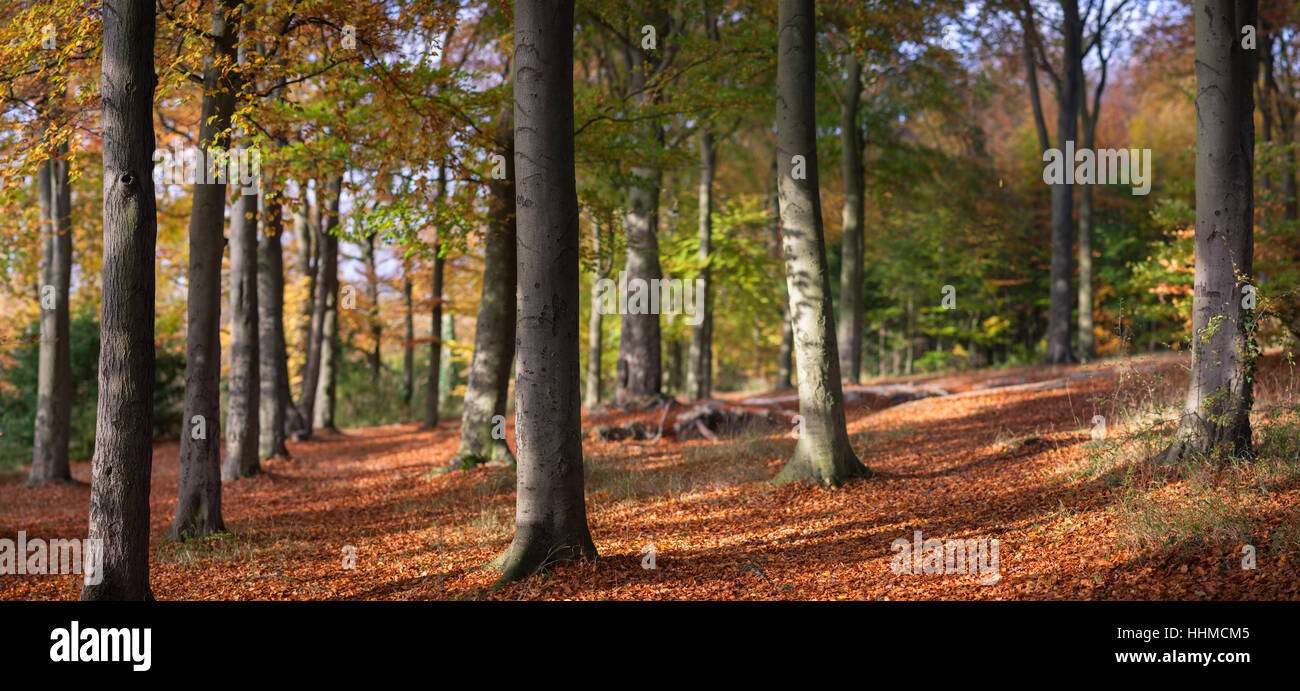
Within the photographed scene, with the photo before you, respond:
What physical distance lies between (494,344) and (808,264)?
481 cm

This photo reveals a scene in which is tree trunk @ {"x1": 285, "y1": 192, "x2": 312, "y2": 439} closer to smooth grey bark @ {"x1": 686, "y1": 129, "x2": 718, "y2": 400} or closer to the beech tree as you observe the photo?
smooth grey bark @ {"x1": 686, "y1": 129, "x2": 718, "y2": 400}

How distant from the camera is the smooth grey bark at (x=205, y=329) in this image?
8.16m

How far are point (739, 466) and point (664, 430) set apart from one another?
413cm

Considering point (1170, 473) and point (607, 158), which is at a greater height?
point (607, 158)

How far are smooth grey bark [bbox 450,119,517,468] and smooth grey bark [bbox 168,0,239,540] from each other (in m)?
3.78

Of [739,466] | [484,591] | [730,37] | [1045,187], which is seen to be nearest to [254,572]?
[484,591]

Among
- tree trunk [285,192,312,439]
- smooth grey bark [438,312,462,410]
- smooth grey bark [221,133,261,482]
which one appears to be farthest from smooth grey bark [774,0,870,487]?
smooth grey bark [438,312,462,410]

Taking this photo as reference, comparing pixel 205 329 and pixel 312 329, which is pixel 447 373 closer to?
pixel 312 329

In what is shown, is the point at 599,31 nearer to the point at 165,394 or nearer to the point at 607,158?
the point at 607,158

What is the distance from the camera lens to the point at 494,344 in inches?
460

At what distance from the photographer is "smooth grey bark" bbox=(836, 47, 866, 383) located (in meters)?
18.6

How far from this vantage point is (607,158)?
461 inches

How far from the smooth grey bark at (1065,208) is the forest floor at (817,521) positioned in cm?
850

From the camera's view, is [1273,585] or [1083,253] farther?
[1083,253]
